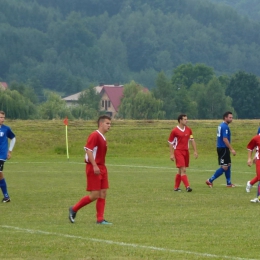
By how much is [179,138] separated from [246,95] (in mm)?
123897

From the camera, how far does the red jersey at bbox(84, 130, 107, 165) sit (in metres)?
14.3

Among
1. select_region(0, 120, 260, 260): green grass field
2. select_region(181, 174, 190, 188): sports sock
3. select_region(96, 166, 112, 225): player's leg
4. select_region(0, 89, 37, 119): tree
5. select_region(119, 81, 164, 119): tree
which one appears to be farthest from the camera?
select_region(119, 81, 164, 119): tree

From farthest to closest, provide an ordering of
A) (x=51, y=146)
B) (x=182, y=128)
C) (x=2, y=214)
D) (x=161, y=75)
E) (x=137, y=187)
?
(x=161, y=75)
(x=51, y=146)
(x=137, y=187)
(x=182, y=128)
(x=2, y=214)

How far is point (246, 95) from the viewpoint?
144m

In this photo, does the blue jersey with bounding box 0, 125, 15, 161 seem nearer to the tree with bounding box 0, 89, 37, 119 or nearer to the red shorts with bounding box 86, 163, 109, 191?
the red shorts with bounding box 86, 163, 109, 191

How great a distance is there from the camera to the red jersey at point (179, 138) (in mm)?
21594

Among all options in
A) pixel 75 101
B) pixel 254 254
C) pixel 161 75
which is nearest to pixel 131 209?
pixel 254 254

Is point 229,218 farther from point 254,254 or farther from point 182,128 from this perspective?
point 182,128

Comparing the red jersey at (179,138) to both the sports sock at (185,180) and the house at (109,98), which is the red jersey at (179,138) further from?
the house at (109,98)

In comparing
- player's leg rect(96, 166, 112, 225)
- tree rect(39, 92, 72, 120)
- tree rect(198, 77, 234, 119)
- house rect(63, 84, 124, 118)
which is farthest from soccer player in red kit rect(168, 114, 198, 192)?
house rect(63, 84, 124, 118)

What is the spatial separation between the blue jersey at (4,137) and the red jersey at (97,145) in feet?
15.5

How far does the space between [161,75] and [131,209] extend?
128 m

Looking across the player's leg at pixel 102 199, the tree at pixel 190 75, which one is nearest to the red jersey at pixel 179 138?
the player's leg at pixel 102 199

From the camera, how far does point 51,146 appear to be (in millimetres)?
47094
